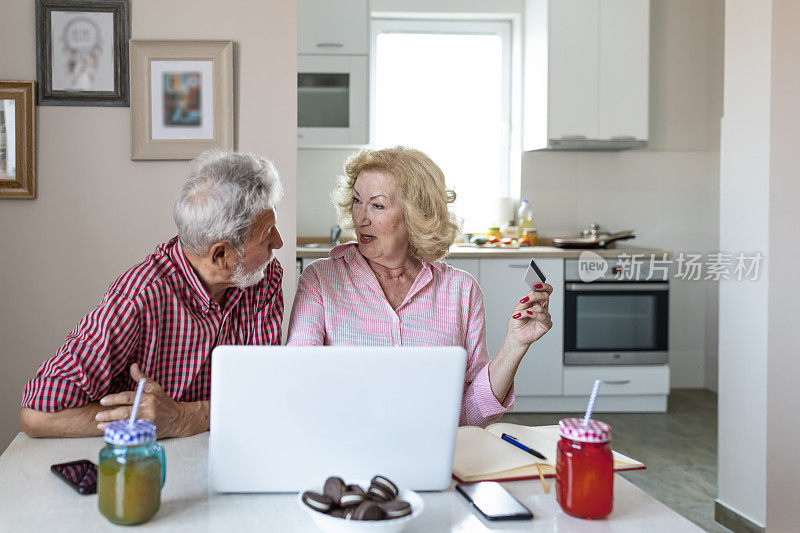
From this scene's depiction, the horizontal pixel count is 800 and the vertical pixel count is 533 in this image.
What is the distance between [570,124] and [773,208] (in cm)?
207

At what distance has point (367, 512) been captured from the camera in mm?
1028

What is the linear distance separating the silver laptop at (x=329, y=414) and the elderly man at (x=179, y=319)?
0.40m

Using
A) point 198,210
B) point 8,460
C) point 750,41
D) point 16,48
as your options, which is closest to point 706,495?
point 750,41

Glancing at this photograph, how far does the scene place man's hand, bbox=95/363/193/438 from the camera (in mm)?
1523

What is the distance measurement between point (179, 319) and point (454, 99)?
3.88m

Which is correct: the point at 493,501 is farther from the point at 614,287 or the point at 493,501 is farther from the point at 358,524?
the point at 614,287

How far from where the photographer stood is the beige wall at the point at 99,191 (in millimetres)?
2627

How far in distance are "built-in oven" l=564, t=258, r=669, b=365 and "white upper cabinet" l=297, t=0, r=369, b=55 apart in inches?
70.8

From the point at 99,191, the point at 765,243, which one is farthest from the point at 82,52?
the point at 765,243

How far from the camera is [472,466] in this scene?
138 centimetres

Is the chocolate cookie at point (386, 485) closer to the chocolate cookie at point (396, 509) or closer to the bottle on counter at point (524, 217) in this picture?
the chocolate cookie at point (396, 509)

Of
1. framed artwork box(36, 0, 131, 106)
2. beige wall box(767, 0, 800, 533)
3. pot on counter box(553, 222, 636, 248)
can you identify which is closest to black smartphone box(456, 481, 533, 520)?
framed artwork box(36, 0, 131, 106)

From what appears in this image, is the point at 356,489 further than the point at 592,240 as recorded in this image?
No

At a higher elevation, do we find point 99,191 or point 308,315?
point 99,191
